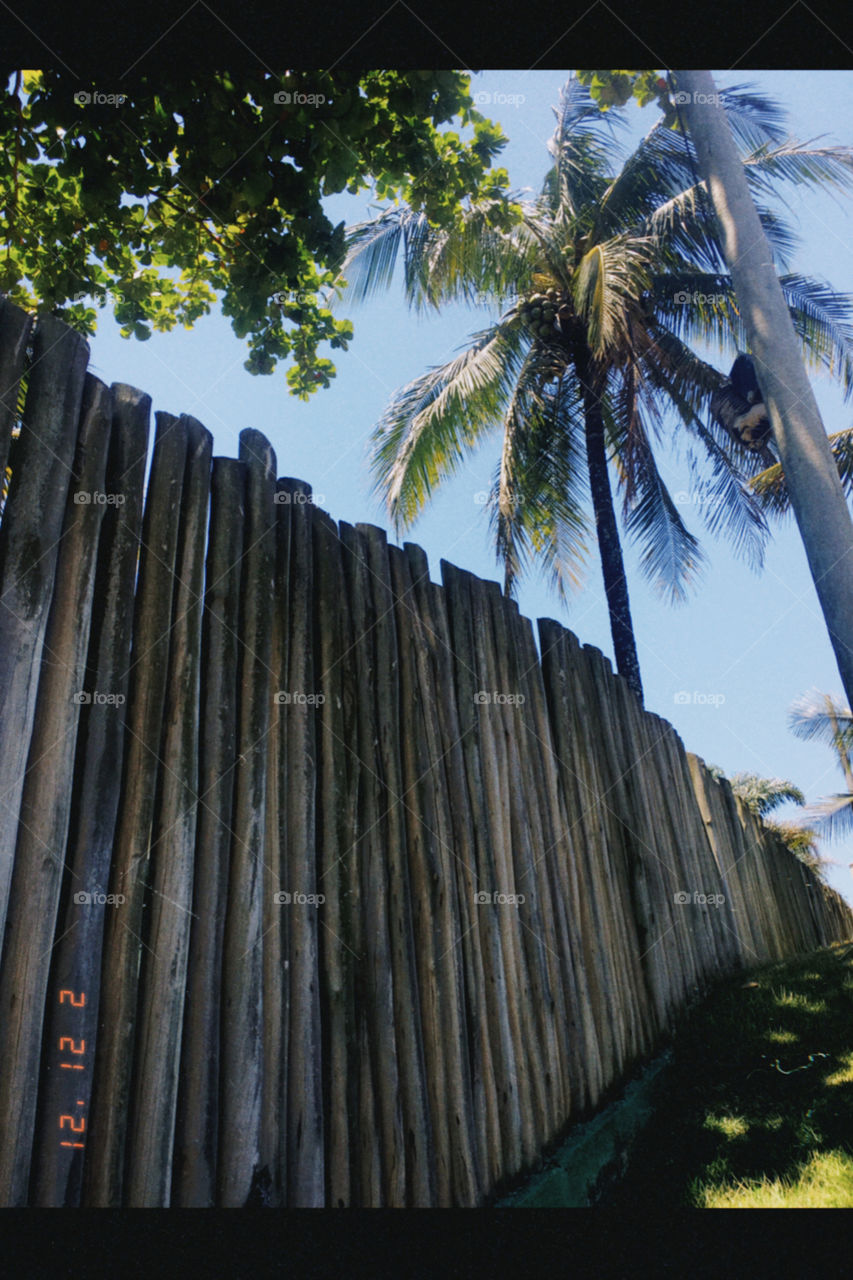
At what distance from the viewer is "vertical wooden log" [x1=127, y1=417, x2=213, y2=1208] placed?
5.92 ft

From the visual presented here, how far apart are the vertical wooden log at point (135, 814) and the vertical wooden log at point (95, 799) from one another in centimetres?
4

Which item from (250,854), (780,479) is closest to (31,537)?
(250,854)

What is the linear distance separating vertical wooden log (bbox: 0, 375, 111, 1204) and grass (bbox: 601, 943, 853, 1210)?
169cm

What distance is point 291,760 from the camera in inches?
96.1

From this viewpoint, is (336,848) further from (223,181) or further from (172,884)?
(223,181)

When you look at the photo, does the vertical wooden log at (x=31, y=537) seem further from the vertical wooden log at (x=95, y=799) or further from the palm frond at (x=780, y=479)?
the palm frond at (x=780, y=479)

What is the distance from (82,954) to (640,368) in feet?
30.3

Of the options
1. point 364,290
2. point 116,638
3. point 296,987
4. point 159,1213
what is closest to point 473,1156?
point 296,987

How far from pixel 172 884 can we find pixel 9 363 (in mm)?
1262

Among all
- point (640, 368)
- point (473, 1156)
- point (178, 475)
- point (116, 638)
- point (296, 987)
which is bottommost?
point (473, 1156)

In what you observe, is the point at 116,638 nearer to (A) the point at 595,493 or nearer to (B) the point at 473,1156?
(B) the point at 473,1156

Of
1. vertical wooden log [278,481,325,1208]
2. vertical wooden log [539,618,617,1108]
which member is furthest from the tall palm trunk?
vertical wooden log [278,481,325,1208]

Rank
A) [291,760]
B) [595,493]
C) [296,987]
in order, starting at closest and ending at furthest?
[296,987] < [291,760] < [595,493]

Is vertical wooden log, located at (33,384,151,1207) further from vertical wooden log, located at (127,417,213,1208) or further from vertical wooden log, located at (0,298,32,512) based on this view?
vertical wooden log, located at (0,298,32,512)
